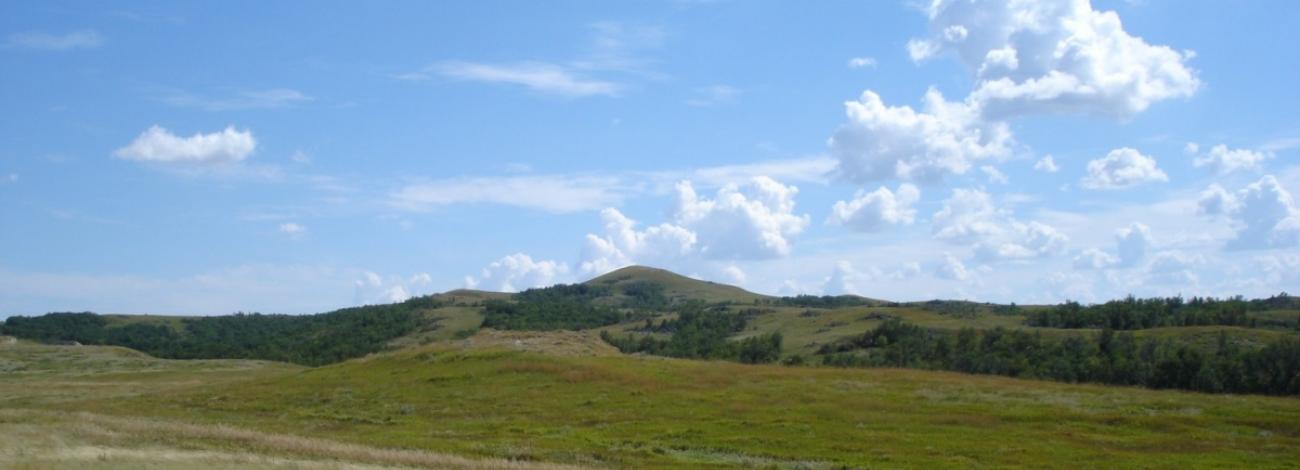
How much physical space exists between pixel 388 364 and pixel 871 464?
43308mm

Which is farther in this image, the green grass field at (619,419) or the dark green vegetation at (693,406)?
the dark green vegetation at (693,406)

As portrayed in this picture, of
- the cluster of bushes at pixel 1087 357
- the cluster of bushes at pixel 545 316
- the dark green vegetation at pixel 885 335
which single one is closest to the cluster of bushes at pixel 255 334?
the dark green vegetation at pixel 885 335

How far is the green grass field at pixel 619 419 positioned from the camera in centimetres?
3269

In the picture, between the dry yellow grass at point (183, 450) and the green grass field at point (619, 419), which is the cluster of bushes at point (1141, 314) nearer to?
the green grass field at point (619, 419)

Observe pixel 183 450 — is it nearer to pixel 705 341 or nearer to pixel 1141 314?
pixel 705 341

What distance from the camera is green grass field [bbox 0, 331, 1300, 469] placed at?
32.7 metres

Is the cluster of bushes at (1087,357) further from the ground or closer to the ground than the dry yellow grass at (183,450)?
further from the ground

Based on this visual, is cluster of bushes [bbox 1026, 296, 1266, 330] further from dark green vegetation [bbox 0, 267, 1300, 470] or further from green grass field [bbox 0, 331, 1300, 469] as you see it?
green grass field [bbox 0, 331, 1300, 469]

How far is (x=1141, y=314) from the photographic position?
115 m

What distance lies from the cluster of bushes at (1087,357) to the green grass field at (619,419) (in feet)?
53.6

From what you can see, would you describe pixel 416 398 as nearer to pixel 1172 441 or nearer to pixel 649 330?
pixel 1172 441

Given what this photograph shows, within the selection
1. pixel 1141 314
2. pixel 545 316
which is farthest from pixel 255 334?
pixel 1141 314

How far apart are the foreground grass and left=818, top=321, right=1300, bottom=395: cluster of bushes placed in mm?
15530

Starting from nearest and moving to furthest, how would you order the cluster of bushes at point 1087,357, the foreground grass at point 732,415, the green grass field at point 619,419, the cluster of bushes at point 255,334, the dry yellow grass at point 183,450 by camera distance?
1. the dry yellow grass at point 183,450
2. the green grass field at point 619,419
3. the foreground grass at point 732,415
4. the cluster of bushes at point 1087,357
5. the cluster of bushes at point 255,334
